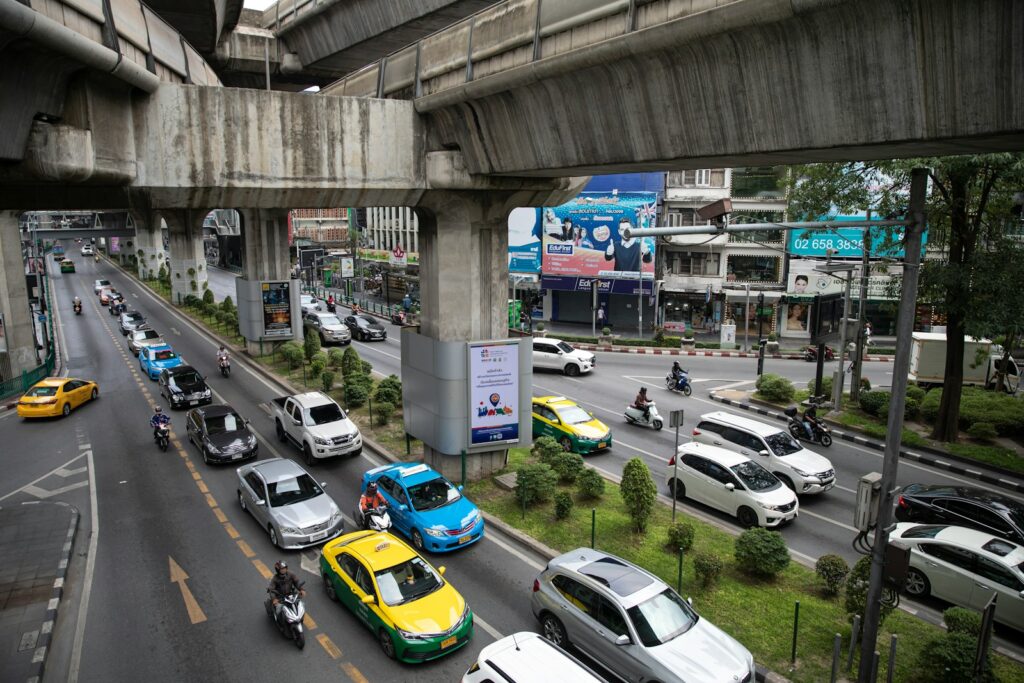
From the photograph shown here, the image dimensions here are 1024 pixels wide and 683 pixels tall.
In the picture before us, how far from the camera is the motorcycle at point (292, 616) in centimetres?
1088

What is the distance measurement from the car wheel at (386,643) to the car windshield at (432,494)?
154 inches

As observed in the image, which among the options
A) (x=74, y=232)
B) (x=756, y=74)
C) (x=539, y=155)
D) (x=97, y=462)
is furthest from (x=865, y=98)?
(x=74, y=232)

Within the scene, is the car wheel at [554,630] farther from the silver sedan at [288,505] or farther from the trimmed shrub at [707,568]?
the silver sedan at [288,505]

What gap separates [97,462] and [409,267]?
4139 centimetres

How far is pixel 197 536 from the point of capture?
15.0 metres

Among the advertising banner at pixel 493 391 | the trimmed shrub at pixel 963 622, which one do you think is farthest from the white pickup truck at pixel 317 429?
the trimmed shrub at pixel 963 622

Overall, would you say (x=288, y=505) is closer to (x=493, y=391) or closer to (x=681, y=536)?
(x=493, y=391)

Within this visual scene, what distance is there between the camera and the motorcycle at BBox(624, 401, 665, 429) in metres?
23.7

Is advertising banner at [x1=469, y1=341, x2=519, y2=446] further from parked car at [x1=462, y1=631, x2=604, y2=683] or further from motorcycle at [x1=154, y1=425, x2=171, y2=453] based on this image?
motorcycle at [x1=154, y1=425, x2=171, y2=453]

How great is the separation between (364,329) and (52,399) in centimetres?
1873

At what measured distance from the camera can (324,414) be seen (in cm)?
2066

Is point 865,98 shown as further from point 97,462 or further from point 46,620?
point 97,462

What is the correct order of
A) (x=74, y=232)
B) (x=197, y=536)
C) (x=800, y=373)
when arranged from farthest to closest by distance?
(x=74, y=232), (x=800, y=373), (x=197, y=536)

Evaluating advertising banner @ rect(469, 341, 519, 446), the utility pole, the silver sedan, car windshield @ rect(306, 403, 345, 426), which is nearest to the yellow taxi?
car windshield @ rect(306, 403, 345, 426)
